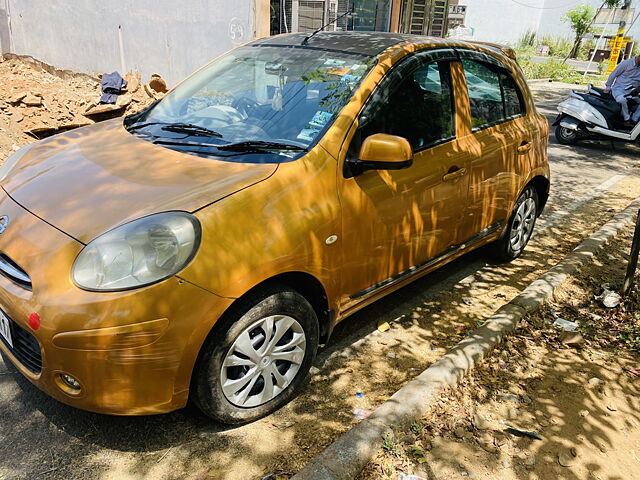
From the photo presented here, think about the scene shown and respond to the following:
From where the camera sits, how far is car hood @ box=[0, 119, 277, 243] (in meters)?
2.43

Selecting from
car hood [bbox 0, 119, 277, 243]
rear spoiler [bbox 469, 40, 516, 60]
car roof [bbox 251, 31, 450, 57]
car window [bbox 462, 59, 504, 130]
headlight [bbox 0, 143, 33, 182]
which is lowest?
headlight [bbox 0, 143, 33, 182]

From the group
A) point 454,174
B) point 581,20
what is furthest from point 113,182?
point 581,20

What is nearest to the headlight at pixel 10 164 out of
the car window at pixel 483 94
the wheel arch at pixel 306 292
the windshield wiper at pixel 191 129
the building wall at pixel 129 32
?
the windshield wiper at pixel 191 129

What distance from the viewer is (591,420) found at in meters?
2.92

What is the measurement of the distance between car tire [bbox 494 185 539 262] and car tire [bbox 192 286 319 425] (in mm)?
2458

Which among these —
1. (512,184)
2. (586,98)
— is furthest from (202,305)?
(586,98)

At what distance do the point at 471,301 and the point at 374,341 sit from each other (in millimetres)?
1065

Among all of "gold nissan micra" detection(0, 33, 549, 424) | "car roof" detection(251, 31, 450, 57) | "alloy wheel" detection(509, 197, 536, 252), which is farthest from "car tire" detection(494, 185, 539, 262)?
"car roof" detection(251, 31, 450, 57)

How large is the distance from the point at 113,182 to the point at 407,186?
1.65 m

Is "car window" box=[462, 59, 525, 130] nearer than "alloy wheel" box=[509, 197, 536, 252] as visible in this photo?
Yes

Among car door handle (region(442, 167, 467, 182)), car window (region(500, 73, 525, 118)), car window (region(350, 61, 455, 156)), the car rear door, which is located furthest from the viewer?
car window (region(500, 73, 525, 118))

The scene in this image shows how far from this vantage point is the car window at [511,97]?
4309mm

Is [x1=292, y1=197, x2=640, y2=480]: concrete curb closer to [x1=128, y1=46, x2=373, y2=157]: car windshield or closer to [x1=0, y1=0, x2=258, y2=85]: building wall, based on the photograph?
[x1=128, y1=46, x2=373, y2=157]: car windshield

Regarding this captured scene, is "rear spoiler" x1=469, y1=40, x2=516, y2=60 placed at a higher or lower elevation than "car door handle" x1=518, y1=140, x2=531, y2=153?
higher
